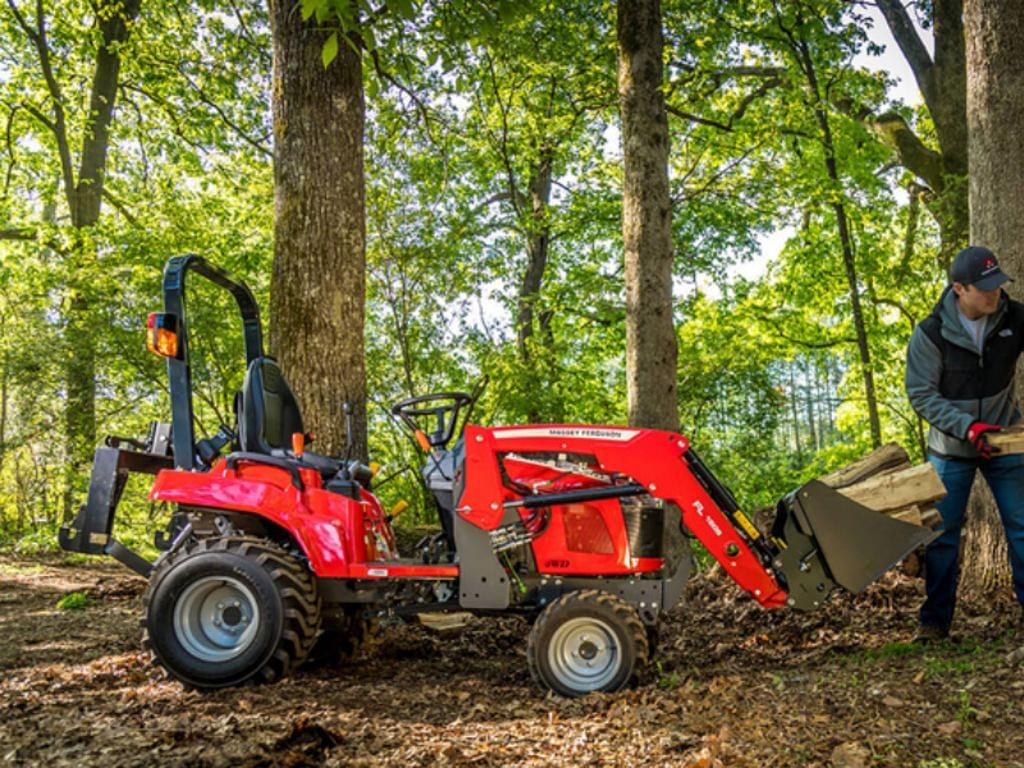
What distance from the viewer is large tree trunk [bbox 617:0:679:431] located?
7.50 meters

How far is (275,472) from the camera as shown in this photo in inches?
189

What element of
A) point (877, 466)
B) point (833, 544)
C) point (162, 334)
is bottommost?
point (833, 544)

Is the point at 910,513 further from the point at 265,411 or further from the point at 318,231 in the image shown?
the point at 318,231

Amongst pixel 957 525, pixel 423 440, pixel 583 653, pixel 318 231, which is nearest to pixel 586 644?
pixel 583 653

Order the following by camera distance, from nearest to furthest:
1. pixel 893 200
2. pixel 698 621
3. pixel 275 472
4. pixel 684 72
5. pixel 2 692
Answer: pixel 2 692 → pixel 275 472 → pixel 698 621 → pixel 684 72 → pixel 893 200

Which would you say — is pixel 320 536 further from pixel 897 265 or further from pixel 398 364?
pixel 897 265

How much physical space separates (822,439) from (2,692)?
3977cm

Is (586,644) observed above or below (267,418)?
below

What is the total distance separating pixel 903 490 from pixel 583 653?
2559 mm

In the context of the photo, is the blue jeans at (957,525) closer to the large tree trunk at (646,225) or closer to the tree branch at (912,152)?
the large tree trunk at (646,225)

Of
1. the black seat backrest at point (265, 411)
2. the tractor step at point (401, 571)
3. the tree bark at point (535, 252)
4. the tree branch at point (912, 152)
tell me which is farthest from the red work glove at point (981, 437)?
the tree bark at point (535, 252)

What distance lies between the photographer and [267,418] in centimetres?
503

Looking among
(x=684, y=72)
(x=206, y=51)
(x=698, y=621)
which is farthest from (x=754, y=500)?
(x=206, y=51)

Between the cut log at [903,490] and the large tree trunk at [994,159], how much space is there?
11.6 inches
